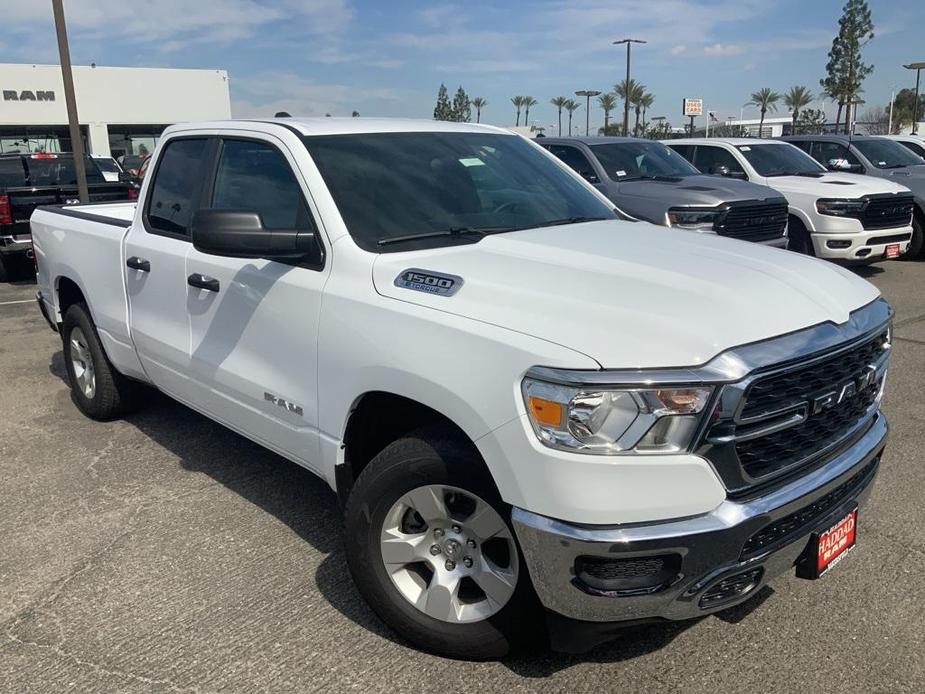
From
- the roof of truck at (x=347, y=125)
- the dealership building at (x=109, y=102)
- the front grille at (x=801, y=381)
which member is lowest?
the front grille at (x=801, y=381)

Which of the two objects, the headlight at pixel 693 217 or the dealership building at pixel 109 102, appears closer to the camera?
the headlight at pixel 693 217

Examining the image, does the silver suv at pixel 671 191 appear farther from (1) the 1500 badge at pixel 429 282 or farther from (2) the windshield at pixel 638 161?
(1) the 1500 badge at pixel 429 282

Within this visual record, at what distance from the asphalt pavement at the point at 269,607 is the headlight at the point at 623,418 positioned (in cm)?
95

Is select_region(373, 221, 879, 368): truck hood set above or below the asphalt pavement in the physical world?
above

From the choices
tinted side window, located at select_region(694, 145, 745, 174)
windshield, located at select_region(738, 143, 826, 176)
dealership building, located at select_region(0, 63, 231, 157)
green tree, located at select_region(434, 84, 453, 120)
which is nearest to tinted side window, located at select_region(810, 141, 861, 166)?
windshield, located at select_region(738, 143, 826, 176)

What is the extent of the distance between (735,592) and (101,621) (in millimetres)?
2312

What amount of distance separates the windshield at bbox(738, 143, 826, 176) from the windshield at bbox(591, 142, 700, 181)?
146 cm

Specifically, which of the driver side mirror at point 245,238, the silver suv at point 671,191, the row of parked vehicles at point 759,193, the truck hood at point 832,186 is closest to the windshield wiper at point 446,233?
the driver side mirror at point 245,238

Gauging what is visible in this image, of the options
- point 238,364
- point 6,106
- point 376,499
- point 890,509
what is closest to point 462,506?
point 376,499

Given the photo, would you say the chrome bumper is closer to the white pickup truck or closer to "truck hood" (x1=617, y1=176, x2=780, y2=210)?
the white pickup truck

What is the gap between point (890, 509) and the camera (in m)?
3.86

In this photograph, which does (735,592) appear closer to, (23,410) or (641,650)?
(641,650)

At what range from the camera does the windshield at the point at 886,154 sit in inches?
511

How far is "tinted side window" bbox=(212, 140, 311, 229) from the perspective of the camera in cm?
337
